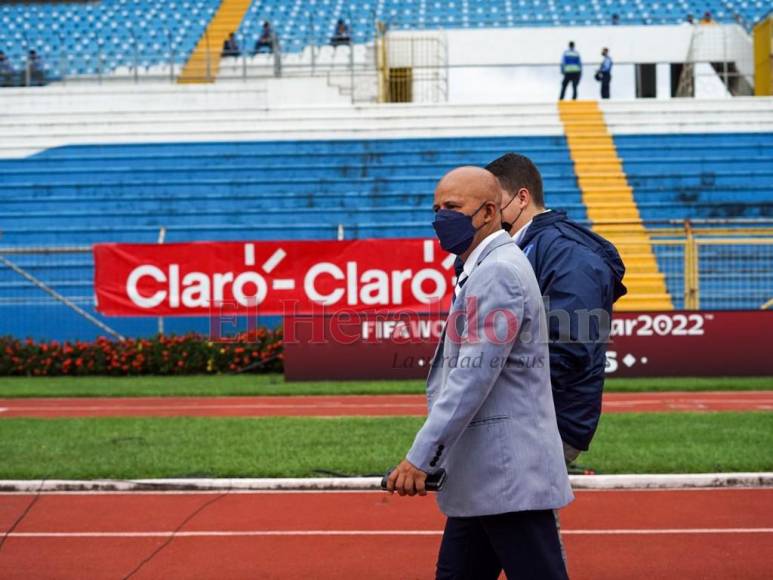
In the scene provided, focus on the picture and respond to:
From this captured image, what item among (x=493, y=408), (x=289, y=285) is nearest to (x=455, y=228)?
(x=493, y=408)

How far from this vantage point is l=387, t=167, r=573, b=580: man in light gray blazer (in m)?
3.43

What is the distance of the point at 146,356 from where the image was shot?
18875 mm

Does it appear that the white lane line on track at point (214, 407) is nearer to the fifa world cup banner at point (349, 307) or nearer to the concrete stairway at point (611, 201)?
the fifa world cup banner at point (349, 307)

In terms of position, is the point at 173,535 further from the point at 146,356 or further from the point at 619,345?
the point at 146,356

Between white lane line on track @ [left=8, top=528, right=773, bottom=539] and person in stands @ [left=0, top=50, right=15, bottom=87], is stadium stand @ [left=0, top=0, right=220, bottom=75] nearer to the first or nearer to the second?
person in stands @ [left=0, top=50, right=15, bottom=87]

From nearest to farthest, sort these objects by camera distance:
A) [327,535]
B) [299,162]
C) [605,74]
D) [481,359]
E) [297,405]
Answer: [481,359], [327,535], [297,405], [299,162], [605,74]

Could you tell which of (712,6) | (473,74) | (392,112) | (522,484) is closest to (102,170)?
(392,112)

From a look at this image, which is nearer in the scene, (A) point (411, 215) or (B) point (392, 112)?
(A) point (411, 215)

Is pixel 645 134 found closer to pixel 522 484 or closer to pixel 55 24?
pixel 55 24

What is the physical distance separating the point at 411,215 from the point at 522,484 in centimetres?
1993

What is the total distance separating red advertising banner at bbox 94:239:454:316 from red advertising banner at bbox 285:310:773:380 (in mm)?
594

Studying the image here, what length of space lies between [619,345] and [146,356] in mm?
8029

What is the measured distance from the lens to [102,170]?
2519 cm

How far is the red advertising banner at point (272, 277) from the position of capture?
57.3ft
